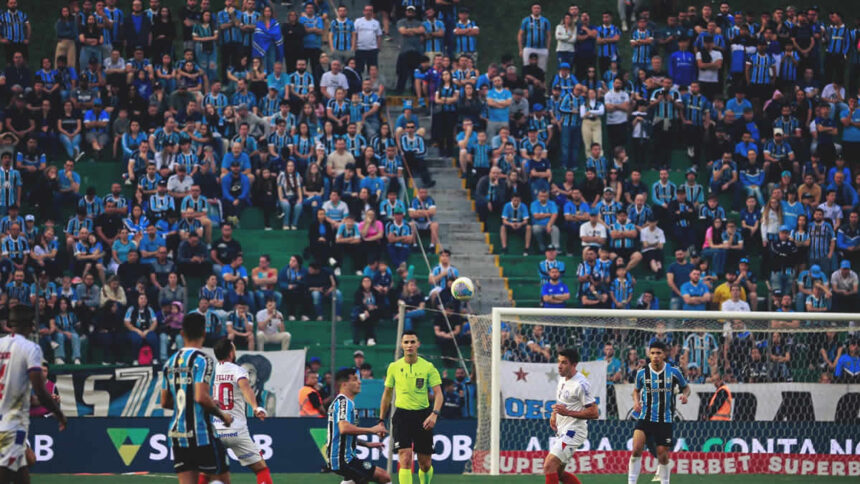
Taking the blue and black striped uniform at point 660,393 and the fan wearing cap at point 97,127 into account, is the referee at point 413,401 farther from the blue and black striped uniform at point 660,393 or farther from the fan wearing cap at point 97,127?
the fan wearing cap at point 97,127

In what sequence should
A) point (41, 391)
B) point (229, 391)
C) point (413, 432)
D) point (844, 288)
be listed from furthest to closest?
1. point (844, 288)
2. point (413, 432)
3. point (229, 391)
4. point (41, 391)

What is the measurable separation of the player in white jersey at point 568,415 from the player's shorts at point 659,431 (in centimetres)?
147

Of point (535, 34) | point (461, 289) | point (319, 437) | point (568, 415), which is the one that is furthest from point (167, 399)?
point (535, 34)

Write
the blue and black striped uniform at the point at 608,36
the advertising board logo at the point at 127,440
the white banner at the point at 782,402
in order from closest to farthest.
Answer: the advertising board logo at the point at 127,440
the white banner at the point at 782,402
the blue and black striped uniform at the point at 608,36

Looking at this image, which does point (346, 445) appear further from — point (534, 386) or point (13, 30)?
point (13, 30)

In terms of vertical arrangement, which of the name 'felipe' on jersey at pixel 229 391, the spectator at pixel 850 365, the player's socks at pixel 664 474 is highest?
the name 'felipe' on jersey at pixel 229 391

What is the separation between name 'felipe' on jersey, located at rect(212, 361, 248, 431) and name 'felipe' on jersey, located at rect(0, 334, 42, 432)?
2886mm

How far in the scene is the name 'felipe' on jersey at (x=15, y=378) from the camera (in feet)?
33.7

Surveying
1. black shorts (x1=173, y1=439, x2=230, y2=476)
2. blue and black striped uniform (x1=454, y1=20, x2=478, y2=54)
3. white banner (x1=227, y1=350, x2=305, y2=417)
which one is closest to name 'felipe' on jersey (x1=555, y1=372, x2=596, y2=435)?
black shorts (x1=173, y1=439, x2=230, y2=476)

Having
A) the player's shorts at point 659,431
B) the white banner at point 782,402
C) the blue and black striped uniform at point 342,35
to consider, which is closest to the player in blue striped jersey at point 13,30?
the blue and black striped uniform at point 342,35

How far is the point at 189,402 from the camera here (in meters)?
10.4

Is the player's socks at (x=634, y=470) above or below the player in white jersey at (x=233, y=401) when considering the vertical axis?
below

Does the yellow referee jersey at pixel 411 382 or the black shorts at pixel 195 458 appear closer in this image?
the black shorts at pixel 195 458

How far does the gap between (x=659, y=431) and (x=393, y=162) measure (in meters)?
11.8
